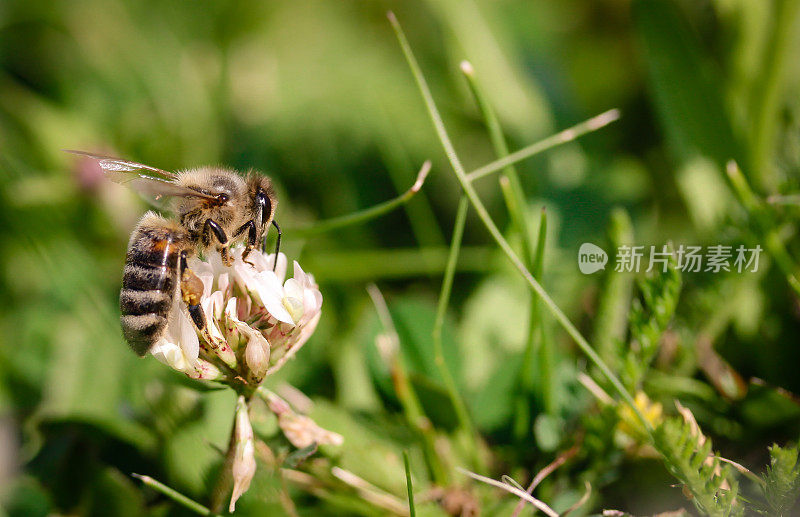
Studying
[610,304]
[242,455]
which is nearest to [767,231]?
[610,304]

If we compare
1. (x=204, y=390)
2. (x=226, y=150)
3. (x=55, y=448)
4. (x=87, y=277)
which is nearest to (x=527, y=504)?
(x=204, y=390)

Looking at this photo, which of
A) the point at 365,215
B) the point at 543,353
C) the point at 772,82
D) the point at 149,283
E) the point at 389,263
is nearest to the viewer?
the point at 149,283

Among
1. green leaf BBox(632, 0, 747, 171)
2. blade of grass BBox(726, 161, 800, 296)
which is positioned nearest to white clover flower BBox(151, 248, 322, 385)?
blade of grass BBox(726, 161, 800, 296)

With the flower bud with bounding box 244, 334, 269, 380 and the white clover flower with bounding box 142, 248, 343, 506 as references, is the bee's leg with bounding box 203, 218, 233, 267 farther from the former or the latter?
the flower bud with bounding box 244, 334, 269, 380

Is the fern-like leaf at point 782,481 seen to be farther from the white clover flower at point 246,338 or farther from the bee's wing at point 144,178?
the bee's wing at point 144,178

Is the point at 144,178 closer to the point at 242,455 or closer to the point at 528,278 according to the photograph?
the point at 242,455

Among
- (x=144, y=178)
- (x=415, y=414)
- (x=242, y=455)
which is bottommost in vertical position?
(x=415, y=414)

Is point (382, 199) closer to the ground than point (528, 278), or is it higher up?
closer to the ground
